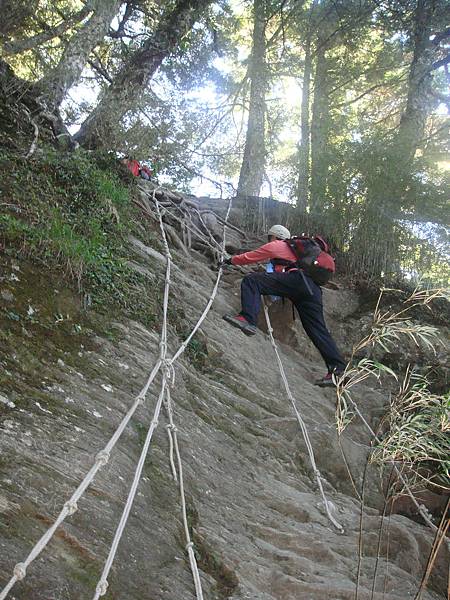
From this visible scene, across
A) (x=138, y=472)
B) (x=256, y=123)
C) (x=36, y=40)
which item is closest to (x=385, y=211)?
(x=36, y=40)

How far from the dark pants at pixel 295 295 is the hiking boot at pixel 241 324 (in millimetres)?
105

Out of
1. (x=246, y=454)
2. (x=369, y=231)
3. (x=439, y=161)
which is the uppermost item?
(x=439, y=161)

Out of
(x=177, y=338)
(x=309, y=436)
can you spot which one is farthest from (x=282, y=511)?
(x=177, y=338)

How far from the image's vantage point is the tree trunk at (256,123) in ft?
36.9

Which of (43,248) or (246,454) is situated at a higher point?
(43,248)

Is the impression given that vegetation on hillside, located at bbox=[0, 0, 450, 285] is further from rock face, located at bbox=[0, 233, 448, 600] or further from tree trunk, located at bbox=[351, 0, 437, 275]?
rock face, located at bbox=[0, 233, 448, 600]

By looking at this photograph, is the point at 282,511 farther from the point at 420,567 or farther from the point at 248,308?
the point at 248,308

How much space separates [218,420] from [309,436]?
2.83 ft

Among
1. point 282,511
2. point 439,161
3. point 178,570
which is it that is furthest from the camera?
point 439,161

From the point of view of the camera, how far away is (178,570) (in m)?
2.34

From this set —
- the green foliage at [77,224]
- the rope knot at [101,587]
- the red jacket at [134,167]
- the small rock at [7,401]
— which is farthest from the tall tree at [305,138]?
the rope knot at [101,587]

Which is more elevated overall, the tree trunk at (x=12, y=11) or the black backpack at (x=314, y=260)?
the tree trunk at (x=12, y=11)

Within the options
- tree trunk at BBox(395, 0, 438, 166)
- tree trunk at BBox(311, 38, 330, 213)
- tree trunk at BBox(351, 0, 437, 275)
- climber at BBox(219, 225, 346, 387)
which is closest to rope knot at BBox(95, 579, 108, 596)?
climber at BBox(219, 225, 346, 387)

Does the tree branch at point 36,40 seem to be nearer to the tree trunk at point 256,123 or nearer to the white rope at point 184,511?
the tree trunk at point 256,123
